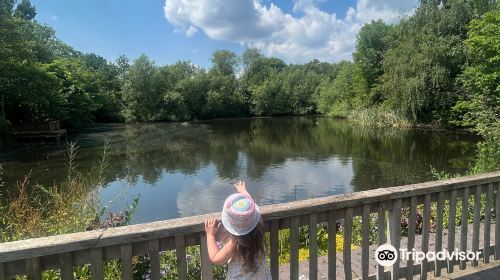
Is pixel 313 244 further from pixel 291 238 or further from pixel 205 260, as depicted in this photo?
pixel 205 260

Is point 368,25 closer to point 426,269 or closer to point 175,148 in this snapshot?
point 175,148

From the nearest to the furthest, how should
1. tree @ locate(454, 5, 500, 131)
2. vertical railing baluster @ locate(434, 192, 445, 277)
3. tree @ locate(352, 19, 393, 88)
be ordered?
vertical railing baluster @ locate(434, 192, 445, 277) → tree @ locate(454, 5, 500, 131) → tree @ locate(352, 19, 393, 88)

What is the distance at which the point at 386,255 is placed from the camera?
9.91 feet

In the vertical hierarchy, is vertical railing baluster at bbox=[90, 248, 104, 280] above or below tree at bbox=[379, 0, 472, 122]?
below

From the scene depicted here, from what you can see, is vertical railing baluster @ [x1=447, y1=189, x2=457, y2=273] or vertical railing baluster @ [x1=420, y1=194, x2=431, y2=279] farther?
vertical railing baluster @ [x1=447, y1=189, x2=457, y2=273]

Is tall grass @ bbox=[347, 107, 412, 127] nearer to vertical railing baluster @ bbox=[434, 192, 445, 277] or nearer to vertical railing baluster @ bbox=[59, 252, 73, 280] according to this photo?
vertical railing baluster @ bbox=[434, 192, 445, 277]

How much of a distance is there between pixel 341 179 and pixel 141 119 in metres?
43.4

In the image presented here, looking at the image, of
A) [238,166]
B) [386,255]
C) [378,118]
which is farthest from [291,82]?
[386,255]

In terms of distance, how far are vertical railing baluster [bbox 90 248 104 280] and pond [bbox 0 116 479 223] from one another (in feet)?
19.5

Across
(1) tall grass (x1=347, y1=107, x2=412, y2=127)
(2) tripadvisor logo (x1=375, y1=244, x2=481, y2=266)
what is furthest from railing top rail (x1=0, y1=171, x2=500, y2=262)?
(1) tall grass (x1=347, y1=107, x2=412, y2=127)

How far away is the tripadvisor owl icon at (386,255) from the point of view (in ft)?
9.80

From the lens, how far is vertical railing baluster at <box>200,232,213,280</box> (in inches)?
89.7

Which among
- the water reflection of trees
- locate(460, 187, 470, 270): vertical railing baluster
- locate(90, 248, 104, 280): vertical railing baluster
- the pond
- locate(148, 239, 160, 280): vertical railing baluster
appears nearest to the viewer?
locate(90, 248, 104, 280): vertical railing baluster

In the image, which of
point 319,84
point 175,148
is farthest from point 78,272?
point 319,84
